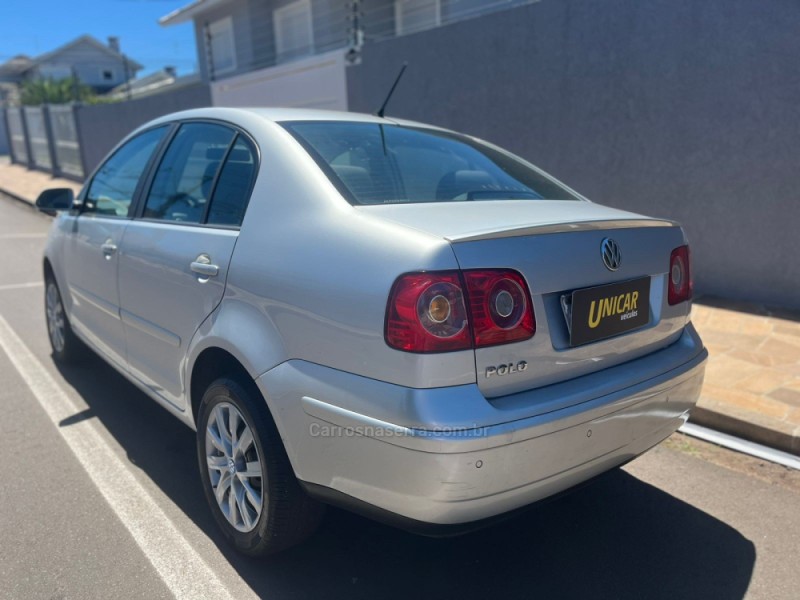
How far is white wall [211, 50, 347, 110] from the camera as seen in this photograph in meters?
10.0

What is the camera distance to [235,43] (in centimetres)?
1614

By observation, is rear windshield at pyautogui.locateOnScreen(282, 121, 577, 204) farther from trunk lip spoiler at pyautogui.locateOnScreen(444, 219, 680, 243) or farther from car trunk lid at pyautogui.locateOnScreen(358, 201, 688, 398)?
trunk lip spoiler at pyautogui.locateOnScreen(444, 219, 680, 243)

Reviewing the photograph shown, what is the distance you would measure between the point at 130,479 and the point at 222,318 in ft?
4.10

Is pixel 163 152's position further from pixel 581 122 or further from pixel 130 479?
pixel 581 122

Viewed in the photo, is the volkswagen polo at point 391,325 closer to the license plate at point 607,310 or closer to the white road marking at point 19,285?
the license plate at point 607,310

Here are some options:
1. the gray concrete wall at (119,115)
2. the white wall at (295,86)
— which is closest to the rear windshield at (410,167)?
the white wall at (295,86)

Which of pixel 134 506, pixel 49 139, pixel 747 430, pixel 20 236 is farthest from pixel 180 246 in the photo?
pixel 49 139

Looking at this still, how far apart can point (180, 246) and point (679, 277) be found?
2.10m

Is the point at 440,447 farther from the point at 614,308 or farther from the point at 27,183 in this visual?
the point at 27,183

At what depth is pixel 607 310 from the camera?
222 centimetres

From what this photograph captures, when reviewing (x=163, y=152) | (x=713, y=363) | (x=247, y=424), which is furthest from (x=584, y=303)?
(x=713, y=363)

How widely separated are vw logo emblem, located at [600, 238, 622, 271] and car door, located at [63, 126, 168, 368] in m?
2.40

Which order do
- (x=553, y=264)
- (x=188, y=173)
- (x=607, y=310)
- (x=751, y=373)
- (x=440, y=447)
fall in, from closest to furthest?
1. (x=440, y=447)
2. (x=553, y=264)
3. (x=607, y=310)
4. (x=188, y=173)
5. (x=751, y=373)

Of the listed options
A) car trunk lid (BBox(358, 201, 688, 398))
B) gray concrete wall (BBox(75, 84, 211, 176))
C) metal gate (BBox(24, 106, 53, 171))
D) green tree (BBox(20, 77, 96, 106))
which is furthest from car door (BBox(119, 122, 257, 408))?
green tree (BBox(20, 77, 96, 106))
